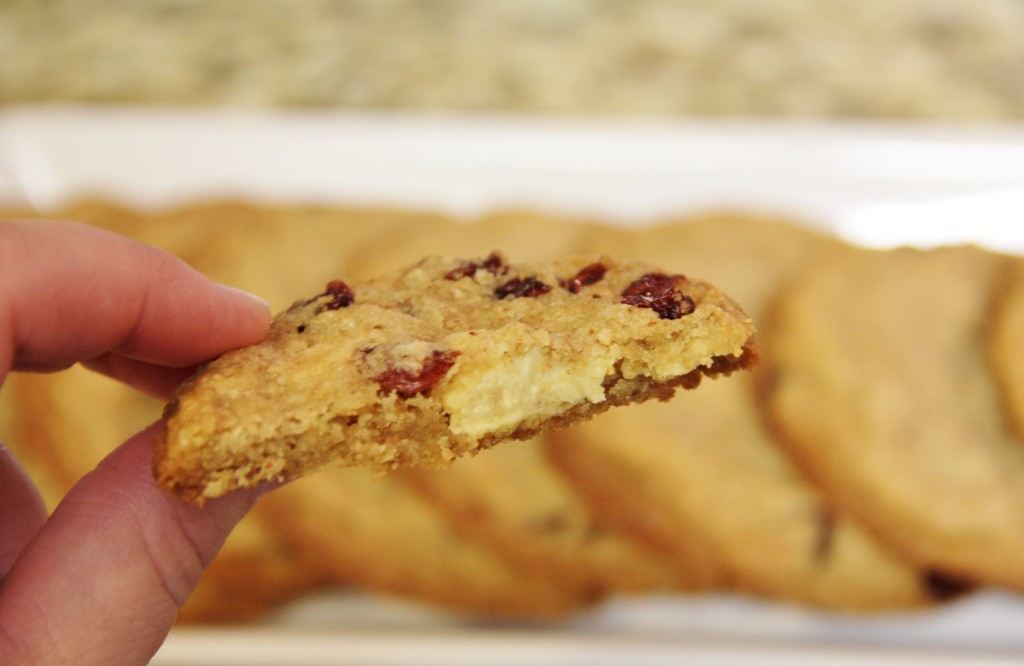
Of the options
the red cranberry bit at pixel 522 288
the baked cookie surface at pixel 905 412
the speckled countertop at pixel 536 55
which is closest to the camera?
the red cranberry bit at pixel 522 288

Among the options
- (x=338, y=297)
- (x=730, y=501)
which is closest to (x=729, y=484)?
(x=730, y=501)

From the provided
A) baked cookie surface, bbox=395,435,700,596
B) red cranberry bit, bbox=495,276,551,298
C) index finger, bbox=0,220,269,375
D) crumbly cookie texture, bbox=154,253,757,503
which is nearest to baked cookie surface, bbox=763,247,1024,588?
baked cookie surface, bbox=395,435,700,596

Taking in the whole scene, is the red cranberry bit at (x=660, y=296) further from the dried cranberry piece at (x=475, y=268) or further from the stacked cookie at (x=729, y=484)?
the stacked cookie at (x=729, y=484)

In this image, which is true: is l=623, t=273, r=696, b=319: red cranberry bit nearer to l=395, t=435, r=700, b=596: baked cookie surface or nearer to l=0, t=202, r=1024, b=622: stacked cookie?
l=0, t=202, r=1024, b=622: stacked cookie

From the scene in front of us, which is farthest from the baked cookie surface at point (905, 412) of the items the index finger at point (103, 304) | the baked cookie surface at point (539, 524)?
the index finger at point (103, 304)

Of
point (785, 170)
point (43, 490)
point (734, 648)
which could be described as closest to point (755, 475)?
point (734, 648)

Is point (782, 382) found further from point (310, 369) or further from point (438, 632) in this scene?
point (310, 369)
